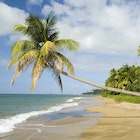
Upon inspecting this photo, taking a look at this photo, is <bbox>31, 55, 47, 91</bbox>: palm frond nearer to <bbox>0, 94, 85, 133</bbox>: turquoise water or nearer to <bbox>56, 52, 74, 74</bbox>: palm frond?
<bbox>56, 52, 74, 74</bbox>: palm frond

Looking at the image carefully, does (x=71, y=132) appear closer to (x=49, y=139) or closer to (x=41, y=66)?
(x=49, y=139)

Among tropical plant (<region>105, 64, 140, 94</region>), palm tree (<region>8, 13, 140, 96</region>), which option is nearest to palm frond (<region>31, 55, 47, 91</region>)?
palm tree (<region>8, 13, 140, 96</region>)

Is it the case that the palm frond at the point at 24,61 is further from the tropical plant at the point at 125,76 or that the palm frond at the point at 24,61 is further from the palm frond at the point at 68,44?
the tropical plant at the point at 125,76

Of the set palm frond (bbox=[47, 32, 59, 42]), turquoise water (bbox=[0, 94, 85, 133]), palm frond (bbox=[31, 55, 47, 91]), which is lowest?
turquoise water (bbox=[0, 94, 85, 133])

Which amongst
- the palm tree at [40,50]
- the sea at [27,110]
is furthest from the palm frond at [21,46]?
the sea at [27,110]

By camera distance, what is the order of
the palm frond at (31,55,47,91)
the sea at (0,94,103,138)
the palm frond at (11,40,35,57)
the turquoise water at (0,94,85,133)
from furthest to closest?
1. the sea at (0,94,103,138)
2. the turquoise water at (0,94,85,133)
3. the palm frond at (11,40,35,57)
4. the palm frond at (31,55,47,91)

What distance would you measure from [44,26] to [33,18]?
0.85 m

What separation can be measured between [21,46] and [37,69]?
2.66m

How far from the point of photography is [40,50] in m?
15.3

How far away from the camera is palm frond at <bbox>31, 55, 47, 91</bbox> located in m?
14.6

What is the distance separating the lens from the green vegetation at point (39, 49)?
14.9 m

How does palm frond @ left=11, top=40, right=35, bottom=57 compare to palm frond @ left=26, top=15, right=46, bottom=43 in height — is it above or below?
below

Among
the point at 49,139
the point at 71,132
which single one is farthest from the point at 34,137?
the point at 71,132

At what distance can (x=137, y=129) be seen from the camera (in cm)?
1391
